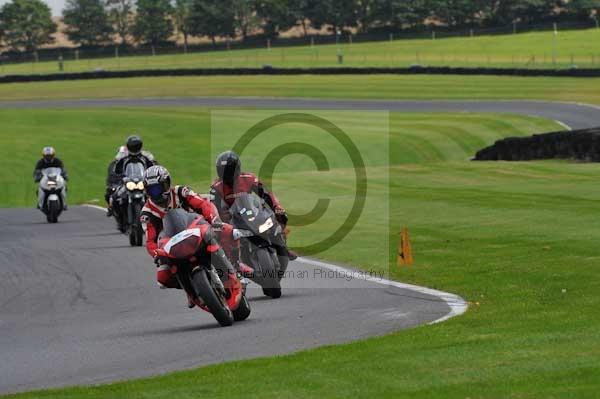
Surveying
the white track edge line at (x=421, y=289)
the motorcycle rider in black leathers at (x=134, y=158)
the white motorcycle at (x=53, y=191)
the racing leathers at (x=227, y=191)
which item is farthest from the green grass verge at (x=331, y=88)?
the racing leathers at (x=227, y=191)

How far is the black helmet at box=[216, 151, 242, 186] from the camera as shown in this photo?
1342 cm

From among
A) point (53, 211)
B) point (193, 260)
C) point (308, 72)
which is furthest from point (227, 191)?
point (308, 72)

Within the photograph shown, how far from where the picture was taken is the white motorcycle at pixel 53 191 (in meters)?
27.2

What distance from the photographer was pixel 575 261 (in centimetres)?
1459

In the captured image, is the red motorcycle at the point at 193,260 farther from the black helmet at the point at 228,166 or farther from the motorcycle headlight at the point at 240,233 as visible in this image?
the black helmet at the point at 228,166

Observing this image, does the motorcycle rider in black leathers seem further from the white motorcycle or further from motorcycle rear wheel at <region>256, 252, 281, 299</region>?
motorcycle rear wheel at <region>256, 252, 281, 299</region>

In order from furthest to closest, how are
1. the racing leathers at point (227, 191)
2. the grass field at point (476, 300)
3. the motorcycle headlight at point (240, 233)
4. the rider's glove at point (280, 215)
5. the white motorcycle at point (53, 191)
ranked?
1. the white motorcycle at point (53, 191)
2. the rider's glove at point (280, 215)
3. the racing leathers at point (227, 191)
4. the motorcycle headlight at point (240, 233)
5. the grass field at point (476, 300)

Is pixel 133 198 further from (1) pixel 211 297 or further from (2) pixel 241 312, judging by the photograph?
(1) pixel 211 297

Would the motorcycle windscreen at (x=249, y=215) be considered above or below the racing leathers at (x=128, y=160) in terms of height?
above

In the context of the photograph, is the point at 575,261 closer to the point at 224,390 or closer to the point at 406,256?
the point at 406,256

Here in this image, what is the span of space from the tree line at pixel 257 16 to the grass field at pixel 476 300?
87013 millimetres

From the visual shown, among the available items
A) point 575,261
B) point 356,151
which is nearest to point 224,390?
point 575,261

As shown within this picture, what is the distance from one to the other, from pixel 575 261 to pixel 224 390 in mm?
7381

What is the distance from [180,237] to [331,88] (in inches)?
2351
